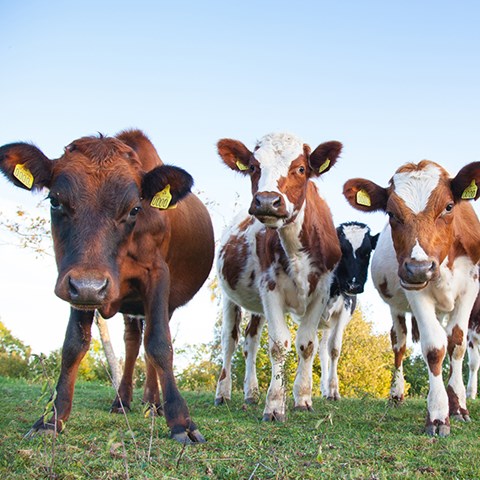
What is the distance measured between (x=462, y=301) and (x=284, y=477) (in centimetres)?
393

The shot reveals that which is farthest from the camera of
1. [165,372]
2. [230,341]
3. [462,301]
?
[230,341]

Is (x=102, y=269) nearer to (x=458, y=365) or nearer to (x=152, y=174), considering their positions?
(x=152, y=174)

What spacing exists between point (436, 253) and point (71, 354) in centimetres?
362

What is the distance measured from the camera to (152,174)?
6.73m

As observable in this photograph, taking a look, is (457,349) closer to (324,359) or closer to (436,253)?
(436,253)

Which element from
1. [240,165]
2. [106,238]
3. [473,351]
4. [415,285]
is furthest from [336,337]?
[106,238]

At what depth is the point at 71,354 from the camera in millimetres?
6504

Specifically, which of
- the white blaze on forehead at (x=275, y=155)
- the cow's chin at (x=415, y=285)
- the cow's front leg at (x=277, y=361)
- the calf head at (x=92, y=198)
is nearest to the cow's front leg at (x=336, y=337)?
the cow's front leg at (x=277, y=361)

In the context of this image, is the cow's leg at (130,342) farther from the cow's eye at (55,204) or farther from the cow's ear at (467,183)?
the cow's ear at (467,183)

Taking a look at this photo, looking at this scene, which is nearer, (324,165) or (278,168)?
(278,168)

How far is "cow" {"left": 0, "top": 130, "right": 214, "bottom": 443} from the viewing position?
5824 mm

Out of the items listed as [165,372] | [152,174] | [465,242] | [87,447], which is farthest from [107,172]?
[465,242]

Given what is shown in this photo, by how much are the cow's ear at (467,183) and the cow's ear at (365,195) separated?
87cm

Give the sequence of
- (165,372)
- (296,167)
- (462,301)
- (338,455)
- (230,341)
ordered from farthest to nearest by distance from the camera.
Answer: (230,341), (296,167), (462,301), (165,372), (338,455)
